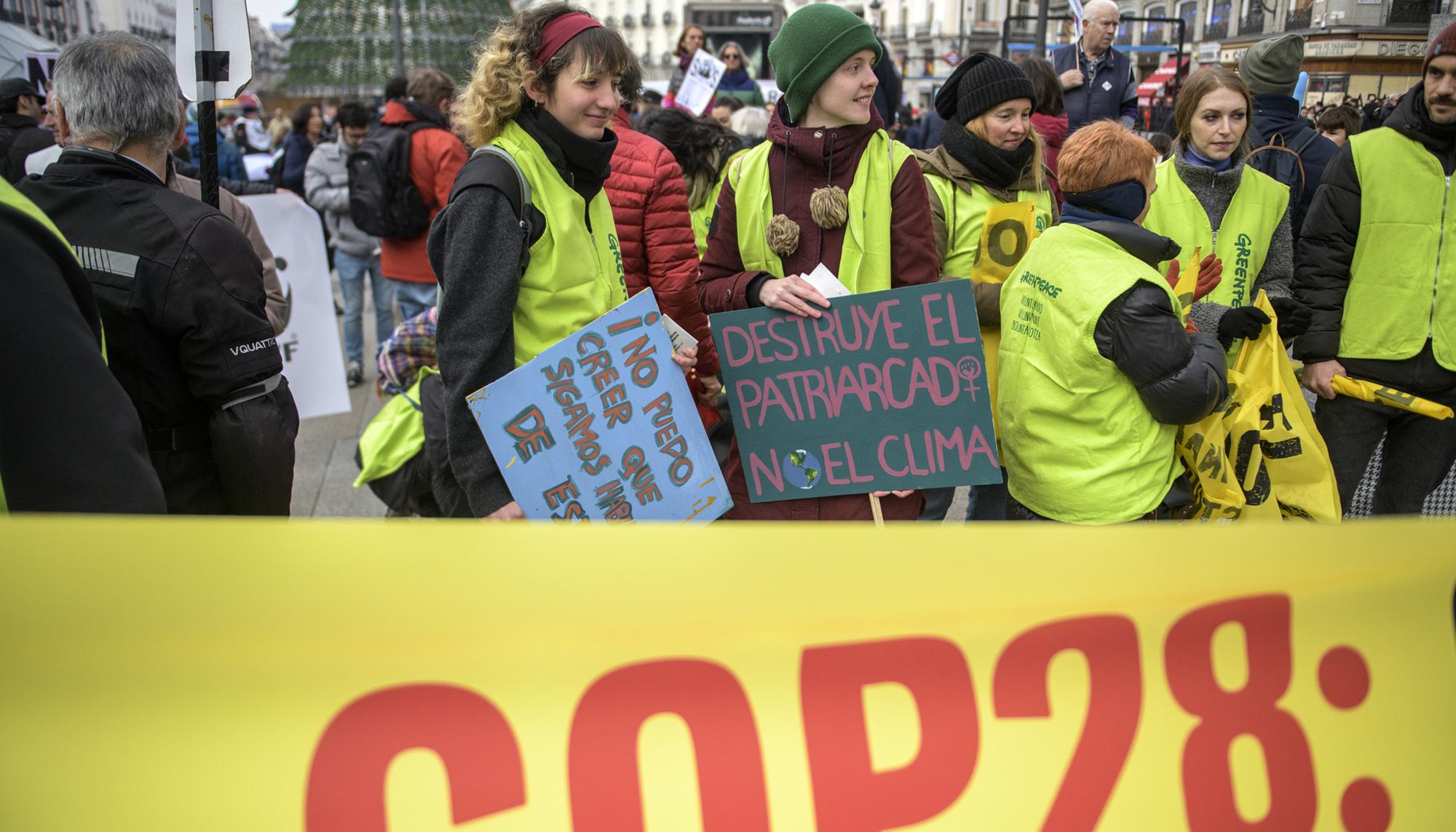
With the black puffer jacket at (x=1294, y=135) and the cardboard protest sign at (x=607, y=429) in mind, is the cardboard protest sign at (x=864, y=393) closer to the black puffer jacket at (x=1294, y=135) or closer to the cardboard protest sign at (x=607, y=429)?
the cardboard protest sign at (x=607, y=429)

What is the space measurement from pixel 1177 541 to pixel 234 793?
131cm

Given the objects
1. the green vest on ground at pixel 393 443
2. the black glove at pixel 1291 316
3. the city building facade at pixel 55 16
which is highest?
the city building facade at pixel 55 16

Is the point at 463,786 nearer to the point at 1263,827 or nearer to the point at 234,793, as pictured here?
the point at 234,793

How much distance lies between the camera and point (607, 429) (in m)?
2.57

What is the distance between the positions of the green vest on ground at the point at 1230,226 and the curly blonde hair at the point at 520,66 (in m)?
2.03

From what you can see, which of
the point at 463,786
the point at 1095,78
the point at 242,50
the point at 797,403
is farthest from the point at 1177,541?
the point at 1095,78

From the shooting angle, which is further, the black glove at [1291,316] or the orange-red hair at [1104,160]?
the black glove at [1291,316]

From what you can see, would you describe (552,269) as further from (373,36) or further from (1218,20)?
(373,36)

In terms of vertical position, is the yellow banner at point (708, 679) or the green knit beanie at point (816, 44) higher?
the green knit beanie at point (816, 44)

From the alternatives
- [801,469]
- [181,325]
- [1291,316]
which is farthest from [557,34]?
[1291,316]

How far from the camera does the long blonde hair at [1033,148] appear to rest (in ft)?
12.0

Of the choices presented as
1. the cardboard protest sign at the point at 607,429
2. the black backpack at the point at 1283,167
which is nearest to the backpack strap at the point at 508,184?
the cardboard protest sign at the point at 607,429

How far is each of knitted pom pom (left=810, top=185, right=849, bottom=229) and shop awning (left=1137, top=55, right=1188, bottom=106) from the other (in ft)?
26.8

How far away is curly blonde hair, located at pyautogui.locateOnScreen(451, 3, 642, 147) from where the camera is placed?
104 inches
